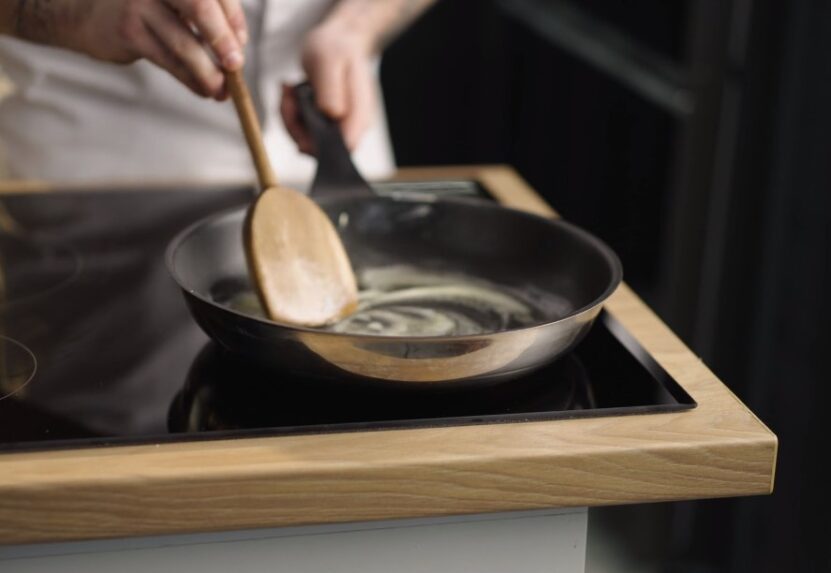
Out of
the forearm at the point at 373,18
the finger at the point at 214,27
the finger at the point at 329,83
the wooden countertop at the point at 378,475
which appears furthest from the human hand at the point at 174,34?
the wooden countertop at the point at 378,475

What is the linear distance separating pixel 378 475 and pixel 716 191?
0.93 metres

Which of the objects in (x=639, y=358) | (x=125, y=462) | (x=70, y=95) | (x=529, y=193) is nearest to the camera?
(x=125, y=462)

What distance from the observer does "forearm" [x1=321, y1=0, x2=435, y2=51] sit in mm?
981

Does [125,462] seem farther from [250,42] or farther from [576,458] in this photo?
[250,42]

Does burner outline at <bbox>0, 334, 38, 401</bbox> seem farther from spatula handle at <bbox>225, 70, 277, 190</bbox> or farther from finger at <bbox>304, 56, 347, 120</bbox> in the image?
finger at <bbox>304, 56, 347, 120</bbox>

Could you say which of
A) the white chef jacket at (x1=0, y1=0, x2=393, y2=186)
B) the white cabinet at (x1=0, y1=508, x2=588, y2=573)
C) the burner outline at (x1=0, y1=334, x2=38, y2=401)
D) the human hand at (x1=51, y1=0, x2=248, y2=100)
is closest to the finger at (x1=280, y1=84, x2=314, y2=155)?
the human hand at (x1=51, y1=0, x2=248, y2=100)

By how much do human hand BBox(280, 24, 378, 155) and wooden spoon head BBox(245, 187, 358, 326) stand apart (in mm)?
166

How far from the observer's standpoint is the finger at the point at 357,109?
890 millimetres

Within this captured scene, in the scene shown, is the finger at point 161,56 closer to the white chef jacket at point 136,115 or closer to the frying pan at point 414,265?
the frying pan at point 414,265

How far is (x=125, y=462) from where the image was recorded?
492 millimetres

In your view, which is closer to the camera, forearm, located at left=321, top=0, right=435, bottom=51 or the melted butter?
the melted butter

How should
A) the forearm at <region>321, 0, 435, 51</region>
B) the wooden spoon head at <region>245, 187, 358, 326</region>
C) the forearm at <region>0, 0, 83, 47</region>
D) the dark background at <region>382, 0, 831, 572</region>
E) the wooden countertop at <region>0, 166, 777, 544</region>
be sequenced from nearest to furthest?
the wooden countertop at <region>0, 166, 777, 544</region> → the wooden spoon head at <region>245, 187, 358, 326</region> → the forearm at <region>0, 0, 83, 47</region> → the forearm at <region>321, 0, 435, 51</region> → the dark background at <region>382, 0, 831, 572</region>

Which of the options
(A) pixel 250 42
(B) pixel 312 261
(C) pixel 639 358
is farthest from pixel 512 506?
(A) pixel 250 42

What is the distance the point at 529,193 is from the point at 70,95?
0.53 metres
